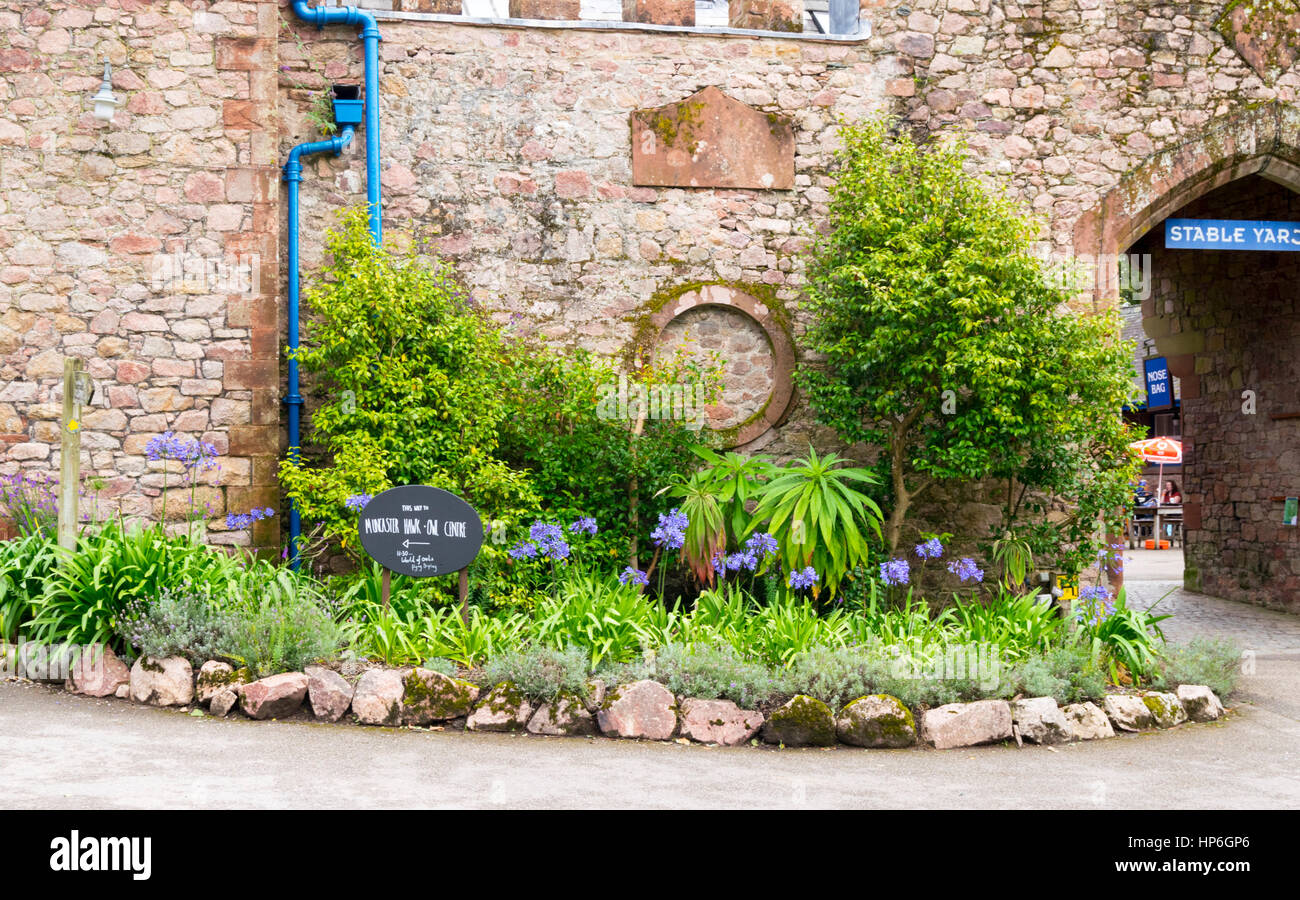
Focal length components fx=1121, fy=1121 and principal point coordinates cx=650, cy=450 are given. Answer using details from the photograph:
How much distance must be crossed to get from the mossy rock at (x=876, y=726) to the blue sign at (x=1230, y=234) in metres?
5.76

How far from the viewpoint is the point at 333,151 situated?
7.94m

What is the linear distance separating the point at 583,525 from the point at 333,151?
3.28 m

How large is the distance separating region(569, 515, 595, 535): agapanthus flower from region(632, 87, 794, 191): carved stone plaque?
107 inches

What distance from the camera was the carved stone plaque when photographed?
8328 millimetres

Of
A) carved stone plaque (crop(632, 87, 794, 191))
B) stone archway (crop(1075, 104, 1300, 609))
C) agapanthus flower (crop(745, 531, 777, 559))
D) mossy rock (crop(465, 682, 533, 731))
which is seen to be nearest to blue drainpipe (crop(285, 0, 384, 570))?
carved stone plaque (crop(632, 87, 794, 191))

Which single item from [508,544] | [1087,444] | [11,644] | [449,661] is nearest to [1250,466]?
[1087,444]

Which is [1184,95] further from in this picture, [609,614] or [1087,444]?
[609,614]

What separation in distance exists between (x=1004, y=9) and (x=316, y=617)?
22.6 ft

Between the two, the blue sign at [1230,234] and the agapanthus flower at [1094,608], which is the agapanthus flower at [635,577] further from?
the blue sign at [1230,234]

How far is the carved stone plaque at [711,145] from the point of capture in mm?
8328

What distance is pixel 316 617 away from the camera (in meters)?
5.71

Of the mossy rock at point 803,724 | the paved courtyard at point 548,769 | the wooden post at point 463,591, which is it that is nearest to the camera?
the paved courtyard at point 548,769

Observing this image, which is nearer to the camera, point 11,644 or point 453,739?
point 453,739

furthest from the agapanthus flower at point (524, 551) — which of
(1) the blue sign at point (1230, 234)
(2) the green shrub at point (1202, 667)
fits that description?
(1) the blue sign at point (1230, 234)
